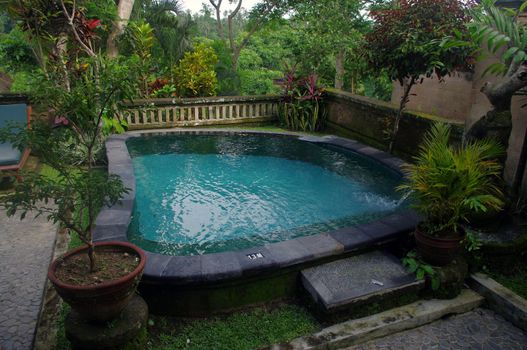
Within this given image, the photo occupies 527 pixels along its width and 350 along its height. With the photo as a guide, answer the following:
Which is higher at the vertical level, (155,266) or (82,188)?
(82,188)

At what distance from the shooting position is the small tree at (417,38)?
16.7 ft

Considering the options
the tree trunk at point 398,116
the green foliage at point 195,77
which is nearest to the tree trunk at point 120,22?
the green foliage at point 195,77

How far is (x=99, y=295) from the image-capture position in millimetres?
2281

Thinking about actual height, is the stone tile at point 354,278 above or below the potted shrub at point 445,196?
below

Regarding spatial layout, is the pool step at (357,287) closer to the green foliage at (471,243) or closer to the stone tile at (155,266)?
the green foliage at (471,243)

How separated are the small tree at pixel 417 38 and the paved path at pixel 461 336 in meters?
3.18

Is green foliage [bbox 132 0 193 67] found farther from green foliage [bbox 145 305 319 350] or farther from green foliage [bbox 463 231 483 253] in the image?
green foliage [bbox 463 231 483 253]

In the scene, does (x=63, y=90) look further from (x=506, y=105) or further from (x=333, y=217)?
(x=506, y=105)

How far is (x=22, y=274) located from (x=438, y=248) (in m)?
3.75

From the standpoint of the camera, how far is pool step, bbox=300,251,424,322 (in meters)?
3.05

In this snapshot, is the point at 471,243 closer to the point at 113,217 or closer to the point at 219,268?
the point at 219,268

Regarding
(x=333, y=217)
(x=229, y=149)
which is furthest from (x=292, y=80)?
(x=333, y=217)

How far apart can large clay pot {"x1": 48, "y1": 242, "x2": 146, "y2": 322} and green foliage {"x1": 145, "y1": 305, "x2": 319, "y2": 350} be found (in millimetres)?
527

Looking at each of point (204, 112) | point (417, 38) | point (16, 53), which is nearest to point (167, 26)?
point (16, 53)
